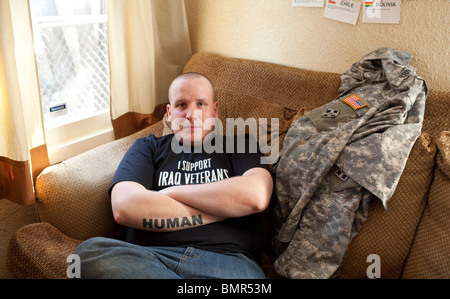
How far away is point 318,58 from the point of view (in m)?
1.74

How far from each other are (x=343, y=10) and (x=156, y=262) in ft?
4.44

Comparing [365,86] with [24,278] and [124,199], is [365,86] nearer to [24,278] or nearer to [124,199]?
[124,199]

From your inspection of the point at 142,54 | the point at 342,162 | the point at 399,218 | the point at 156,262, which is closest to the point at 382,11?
the point at 342,162

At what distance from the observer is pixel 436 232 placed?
1.19 meters

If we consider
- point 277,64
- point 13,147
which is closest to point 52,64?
point 13,147

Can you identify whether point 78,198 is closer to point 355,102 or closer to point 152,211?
point 152,211

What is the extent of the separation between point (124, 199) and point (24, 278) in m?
0.41

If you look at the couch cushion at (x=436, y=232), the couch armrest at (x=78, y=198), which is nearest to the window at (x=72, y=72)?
the couch armrest at (x=78, y=198)

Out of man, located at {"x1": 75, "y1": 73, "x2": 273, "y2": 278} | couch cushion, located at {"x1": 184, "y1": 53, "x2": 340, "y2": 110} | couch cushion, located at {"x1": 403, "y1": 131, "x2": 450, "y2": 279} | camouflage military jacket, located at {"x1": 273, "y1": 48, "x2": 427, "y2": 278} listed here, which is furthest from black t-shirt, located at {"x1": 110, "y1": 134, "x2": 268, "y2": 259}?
couch cushion, located at {"x1": 403, "y1": 131, "x2": 450, "y2": 279}

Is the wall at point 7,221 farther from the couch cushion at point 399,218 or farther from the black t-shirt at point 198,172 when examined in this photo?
the couch cushion at point 399,218

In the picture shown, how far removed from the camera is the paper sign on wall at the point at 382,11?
4.94ft

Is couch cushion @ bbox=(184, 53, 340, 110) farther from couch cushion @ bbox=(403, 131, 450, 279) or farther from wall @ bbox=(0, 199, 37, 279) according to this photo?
wall @ bbox=(0, 199, 37, 279)

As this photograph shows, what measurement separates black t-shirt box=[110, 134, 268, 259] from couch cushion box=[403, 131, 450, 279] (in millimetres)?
544

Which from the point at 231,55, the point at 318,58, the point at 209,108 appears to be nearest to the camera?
the point at 209,108
